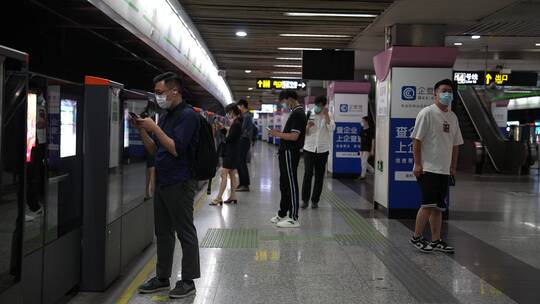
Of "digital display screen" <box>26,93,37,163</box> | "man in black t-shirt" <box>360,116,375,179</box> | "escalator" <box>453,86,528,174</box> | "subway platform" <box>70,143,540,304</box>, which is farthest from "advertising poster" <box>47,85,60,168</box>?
"escalator" <box>453,86,528,174</box>

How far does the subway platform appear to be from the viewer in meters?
4.12

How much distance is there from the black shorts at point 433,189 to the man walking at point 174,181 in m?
2.57

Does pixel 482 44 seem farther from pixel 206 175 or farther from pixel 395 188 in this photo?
pixel 206 175

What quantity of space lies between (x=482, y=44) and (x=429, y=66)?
3864 mm

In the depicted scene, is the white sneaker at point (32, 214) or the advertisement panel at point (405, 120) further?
the advertisement panel at point (405, 120)

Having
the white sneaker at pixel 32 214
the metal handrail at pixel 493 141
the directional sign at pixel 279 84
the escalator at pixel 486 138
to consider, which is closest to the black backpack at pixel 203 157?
the white sneaker at pixel 32 214

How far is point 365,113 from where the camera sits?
1341 centimetres

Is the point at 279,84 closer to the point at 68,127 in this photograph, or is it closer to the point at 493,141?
the point at 493,141

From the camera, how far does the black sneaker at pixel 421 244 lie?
552cm

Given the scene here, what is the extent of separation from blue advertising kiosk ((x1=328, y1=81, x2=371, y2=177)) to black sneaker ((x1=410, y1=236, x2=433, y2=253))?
25.1 feet

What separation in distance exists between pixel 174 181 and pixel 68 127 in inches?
33.6

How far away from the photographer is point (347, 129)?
43.8 ft

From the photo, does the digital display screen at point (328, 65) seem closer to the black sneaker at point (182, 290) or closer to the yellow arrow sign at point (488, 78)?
the yellow arrow sign at point (488, 78)

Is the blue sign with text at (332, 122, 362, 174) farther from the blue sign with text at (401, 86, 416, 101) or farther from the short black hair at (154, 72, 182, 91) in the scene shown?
the short black hair at (154, 72, 182, 91)
